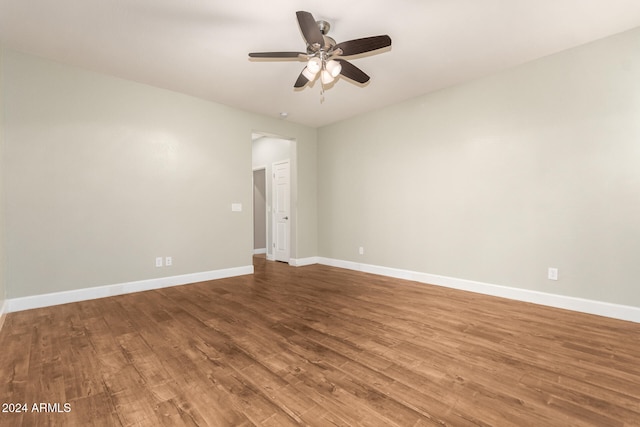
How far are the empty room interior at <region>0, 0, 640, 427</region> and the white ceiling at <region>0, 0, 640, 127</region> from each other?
1.0 inches

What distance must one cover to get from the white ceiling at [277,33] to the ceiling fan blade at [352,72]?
0.94ft

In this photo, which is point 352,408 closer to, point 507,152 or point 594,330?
point 594,330

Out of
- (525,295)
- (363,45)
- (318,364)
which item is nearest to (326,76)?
(363,45)

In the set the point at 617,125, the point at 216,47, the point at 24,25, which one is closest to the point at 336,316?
the point at 216,47

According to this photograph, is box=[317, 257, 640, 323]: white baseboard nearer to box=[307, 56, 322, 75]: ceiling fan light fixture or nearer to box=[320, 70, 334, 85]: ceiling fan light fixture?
box=[320, 70, 334, 85]: ceiling fan light fixture

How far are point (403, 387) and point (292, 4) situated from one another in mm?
3049

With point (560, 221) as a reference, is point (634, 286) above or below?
below

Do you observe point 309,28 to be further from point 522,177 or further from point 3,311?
point 3,311

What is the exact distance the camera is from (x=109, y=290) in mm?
3754

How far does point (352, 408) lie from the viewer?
1.59 m

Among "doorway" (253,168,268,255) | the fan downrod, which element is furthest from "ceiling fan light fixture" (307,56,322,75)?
"doorway" (253,168,268,255)

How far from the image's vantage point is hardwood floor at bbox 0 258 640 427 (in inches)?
61.2

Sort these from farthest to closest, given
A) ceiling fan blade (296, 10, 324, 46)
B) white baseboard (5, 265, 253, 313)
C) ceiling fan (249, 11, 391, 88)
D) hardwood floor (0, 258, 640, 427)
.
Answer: white baseboard (5, 265, 253, 313) → ceiling fan (249, 11, 391, 88) → ceiling fan blade (296, 10, 324, 46) → hardwood floor (0, 258, 640, 427)

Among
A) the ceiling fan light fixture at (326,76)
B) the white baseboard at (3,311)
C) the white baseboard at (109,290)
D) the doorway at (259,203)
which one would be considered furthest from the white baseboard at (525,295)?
the white baseboard at (3,311)
